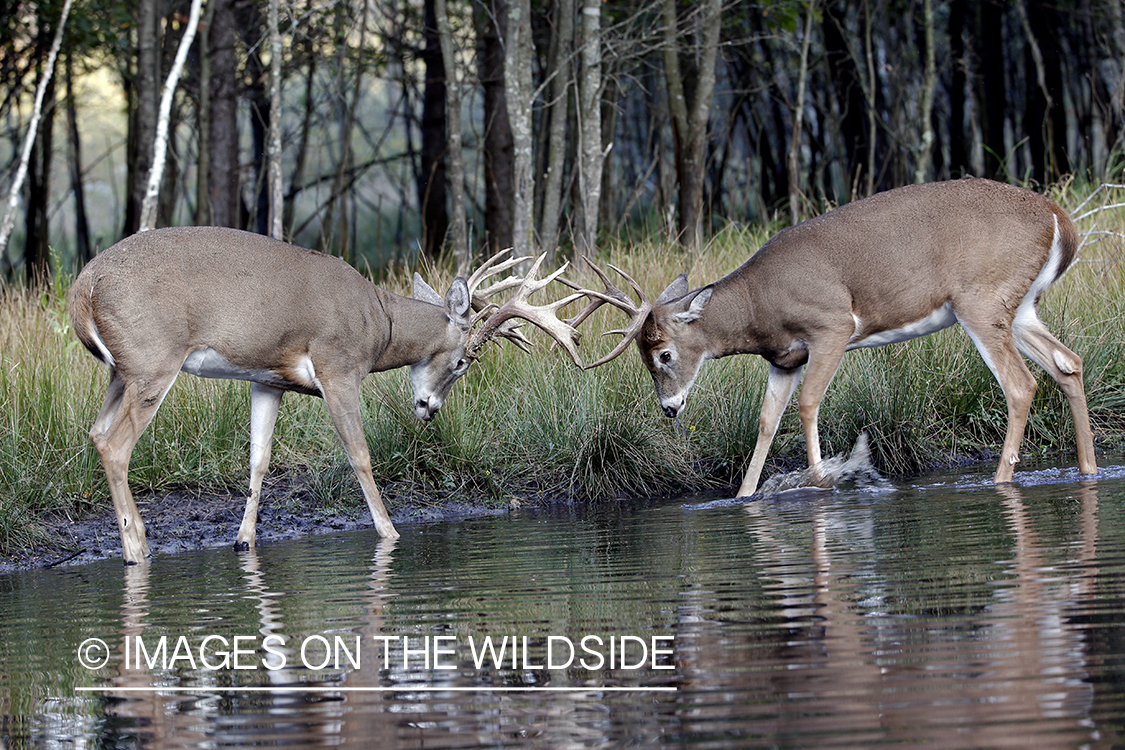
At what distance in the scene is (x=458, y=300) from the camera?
880 centimetres

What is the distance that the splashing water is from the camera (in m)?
8.53

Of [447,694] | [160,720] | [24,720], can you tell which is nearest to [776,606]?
[447,694]

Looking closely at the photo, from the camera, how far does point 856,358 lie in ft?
33.1

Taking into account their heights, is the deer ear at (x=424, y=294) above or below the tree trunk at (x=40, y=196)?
below

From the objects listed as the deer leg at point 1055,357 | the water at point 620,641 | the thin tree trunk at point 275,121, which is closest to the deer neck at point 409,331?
the water at point 620,641

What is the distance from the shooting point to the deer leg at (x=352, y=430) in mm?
7859

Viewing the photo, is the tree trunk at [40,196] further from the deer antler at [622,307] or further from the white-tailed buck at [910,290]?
the white-tailed buck at [910,290]

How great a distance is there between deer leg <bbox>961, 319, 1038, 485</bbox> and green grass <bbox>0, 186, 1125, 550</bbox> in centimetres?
107

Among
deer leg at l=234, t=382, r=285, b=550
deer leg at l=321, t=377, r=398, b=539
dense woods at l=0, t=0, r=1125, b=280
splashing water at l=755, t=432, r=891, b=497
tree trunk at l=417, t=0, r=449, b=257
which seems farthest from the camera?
tree trunk at l=417, t=0, r=449, b=257

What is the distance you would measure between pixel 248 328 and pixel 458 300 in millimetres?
1670

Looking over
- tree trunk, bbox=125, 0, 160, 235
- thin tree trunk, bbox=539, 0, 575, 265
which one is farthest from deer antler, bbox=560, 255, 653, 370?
tree trunk, bbox=125, 0, 160, 235

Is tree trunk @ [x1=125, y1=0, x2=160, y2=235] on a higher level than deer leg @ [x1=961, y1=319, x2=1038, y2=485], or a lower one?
higher

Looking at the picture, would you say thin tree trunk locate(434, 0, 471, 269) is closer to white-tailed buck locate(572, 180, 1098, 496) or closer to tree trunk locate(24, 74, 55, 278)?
white-tailed buck locate(572, 180, 1098, 496)

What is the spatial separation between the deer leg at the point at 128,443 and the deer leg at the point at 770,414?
3.60 metres
